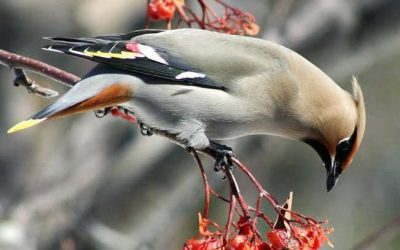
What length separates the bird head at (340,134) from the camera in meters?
3.04

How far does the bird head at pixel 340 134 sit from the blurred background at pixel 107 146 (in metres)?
1.24

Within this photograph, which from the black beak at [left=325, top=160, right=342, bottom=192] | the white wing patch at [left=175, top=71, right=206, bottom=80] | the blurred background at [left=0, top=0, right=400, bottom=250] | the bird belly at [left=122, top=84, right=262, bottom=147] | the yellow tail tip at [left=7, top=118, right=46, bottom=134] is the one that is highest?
the yellow tail tip at [left=7, top=118, right=46, bottom=134]

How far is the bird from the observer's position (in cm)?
291

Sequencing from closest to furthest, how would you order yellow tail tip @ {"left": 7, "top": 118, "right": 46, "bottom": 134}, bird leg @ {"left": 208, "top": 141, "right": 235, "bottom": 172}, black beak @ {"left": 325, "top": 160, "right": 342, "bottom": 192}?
1. yellow tail tip @ {"left": 7, "top": 118, "right": 46, "bottom": 134}
2. bird leg @ {"left": 208, "top": 141, "right": 235, "bottom": 172}
3. black beak @ {"left": 325, "top": 160, "right": 342, "bottom": 192}

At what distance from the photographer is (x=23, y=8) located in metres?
5.66

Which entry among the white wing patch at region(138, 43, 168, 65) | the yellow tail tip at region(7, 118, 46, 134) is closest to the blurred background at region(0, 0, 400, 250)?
the white wing patch at region(138, 43, 168, 65)

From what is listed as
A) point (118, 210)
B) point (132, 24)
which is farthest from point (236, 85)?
point (132, 24)

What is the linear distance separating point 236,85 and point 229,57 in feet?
0.26

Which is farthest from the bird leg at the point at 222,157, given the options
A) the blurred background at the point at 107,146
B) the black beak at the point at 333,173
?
the blurred background at the point at 107,146

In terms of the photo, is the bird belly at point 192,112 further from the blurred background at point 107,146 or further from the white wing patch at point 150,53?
the blurred background at point 107,146

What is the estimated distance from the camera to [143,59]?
2957 millimetres

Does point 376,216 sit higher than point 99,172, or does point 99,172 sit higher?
point 99,172

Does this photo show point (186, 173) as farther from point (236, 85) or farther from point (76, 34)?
point (236, 85)

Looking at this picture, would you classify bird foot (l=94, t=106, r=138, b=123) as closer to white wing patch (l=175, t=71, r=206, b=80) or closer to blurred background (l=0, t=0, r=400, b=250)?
white wing patch (l=175, t=71, r=206, b=80)
